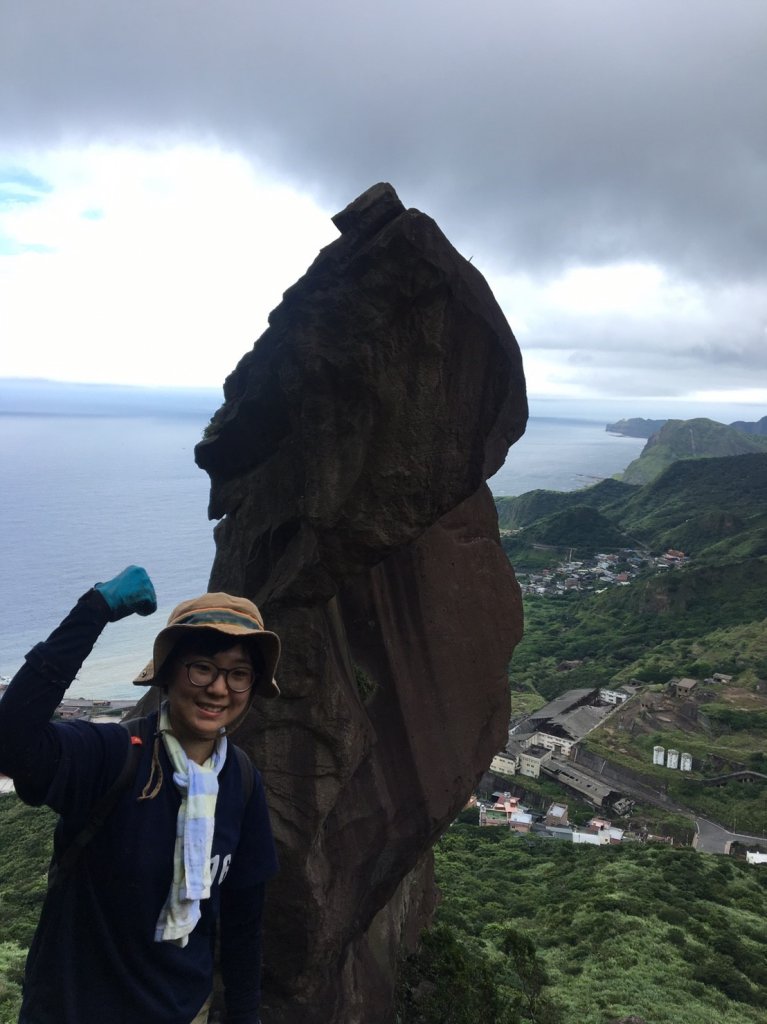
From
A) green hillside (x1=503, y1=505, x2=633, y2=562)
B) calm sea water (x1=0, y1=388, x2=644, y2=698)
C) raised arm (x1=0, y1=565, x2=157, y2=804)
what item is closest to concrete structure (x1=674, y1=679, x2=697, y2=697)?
calm sea water (x1=0, y1=388, x2=644, y2=698)

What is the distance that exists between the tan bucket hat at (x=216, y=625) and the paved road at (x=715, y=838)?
33002 mm

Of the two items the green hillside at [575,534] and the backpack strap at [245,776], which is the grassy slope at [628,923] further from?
the green hillside at [575,534]

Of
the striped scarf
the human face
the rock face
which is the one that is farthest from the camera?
the rock face

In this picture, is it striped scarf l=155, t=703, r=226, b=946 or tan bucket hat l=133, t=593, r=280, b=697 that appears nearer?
striped scarf l=155, t=703, r=226, b=946

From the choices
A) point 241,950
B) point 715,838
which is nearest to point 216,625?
point 241,950

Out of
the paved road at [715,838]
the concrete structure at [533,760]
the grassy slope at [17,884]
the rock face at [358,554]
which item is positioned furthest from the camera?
the concrete structure at [533,760]

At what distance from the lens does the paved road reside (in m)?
31.2

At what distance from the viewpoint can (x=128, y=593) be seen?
2.78 meters

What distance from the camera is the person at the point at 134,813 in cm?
256

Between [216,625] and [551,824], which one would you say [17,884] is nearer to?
[216,625]

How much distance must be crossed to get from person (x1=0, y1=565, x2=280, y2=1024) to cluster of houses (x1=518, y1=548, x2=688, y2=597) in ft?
261

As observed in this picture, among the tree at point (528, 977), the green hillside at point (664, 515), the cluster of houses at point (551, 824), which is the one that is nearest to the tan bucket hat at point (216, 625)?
the tree at point (528, 977)

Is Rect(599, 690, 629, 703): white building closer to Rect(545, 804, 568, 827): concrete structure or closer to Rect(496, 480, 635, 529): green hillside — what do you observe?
Rect(545, 804, 568, 827): concrete structure

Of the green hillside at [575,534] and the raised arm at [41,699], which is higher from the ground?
the raised arm at [41,699]
